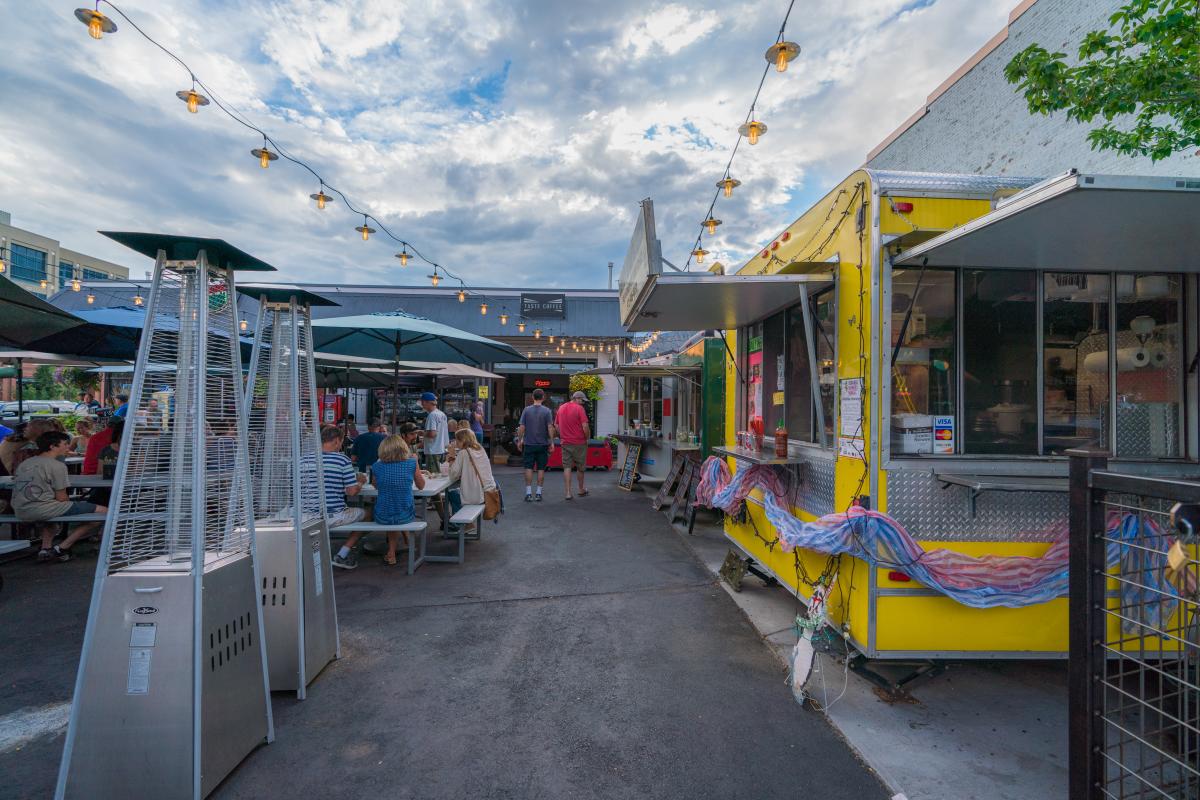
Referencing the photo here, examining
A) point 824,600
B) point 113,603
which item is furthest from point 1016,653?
point 113,603

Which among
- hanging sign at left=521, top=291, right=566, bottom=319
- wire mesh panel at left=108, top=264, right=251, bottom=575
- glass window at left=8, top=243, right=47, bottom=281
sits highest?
glass window at left=8, top=243, right=47, bottom=281

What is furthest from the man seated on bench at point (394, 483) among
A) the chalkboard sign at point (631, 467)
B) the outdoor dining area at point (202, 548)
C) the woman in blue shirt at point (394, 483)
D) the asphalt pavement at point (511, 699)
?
the chalkboard sign at point (631, 467)

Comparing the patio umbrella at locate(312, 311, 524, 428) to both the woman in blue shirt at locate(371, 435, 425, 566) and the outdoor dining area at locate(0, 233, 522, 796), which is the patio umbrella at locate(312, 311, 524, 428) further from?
the outdoor dining area at locate(0, 233, 522, 796)

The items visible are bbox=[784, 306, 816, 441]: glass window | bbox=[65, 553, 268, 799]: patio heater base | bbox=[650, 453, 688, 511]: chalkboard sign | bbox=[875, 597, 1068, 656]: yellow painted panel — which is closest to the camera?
bbox=[65, 553, 268, 799]: patio heater base

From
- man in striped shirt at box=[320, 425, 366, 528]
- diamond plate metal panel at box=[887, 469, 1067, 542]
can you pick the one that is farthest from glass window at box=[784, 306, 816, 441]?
man in striped shirt at box=[320, 425, 366, 528]

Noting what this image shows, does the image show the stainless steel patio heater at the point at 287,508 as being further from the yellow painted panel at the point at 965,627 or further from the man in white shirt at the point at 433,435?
the man in white shirt at the point at 433,435

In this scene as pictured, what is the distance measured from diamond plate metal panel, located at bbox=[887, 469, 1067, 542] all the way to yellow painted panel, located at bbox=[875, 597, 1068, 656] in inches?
14.6

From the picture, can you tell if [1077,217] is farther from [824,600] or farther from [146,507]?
[146,507]

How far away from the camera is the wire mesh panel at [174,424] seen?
8.16 feet

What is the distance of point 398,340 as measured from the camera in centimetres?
729

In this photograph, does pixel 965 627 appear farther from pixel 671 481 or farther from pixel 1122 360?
pixel 671 481

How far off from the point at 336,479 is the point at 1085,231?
18.6 ft

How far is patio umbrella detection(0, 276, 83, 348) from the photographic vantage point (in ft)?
15.2

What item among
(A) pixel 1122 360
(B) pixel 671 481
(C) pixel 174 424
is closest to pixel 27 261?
(B) pixel 671 481
